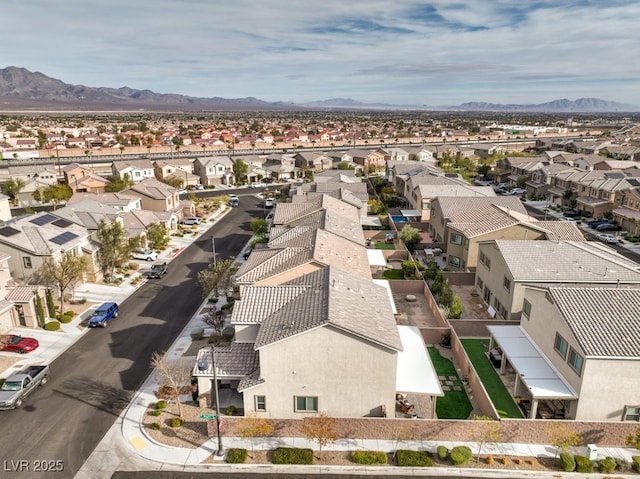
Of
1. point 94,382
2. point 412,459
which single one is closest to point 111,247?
point 94,382

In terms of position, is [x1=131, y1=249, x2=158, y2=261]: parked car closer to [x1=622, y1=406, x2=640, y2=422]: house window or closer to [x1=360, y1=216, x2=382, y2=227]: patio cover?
[x1=360, y1=216, x2=382, y2=227]: patio cover

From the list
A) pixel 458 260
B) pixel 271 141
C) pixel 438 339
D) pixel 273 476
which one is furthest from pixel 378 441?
pixel 271 141

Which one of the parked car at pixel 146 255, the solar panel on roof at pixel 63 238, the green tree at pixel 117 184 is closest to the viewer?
the solar panel on roof at pixel 63 238

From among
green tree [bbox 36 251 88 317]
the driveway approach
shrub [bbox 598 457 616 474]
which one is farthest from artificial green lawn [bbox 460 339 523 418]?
green tree [bbox 36 251 88 317]

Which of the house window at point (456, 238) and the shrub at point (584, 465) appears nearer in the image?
the shrub at point (584, 465)

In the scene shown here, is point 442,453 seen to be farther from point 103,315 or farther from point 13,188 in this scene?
point 13,188

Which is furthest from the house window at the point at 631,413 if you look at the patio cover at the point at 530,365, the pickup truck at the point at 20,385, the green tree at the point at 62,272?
the green tree at the point at 62,272

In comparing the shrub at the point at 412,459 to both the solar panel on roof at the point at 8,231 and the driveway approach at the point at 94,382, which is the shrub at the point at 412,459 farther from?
the solar panel on roof at the point at 8,231
